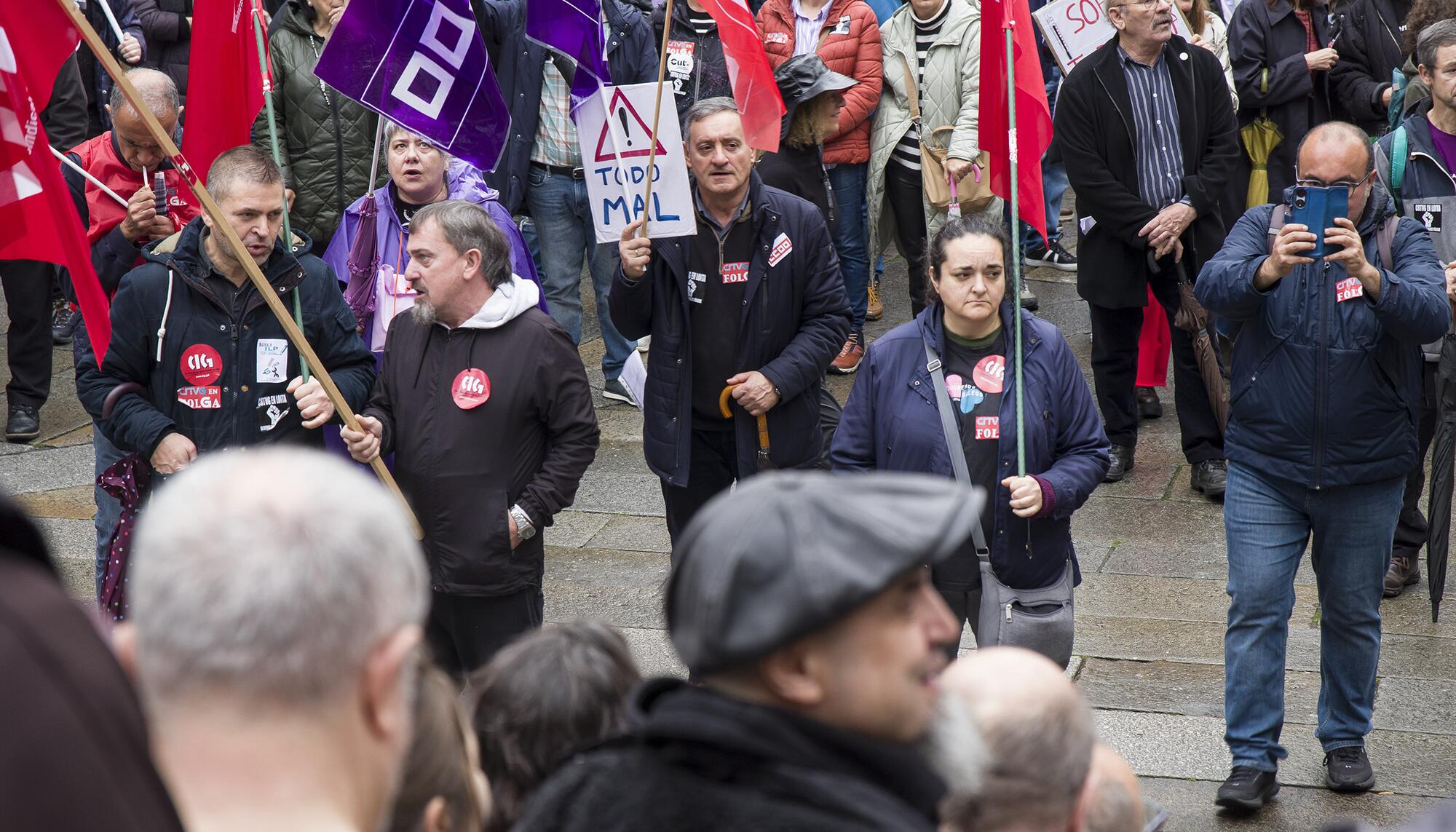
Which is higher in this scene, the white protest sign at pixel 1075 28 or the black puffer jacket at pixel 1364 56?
the white protest sign at pixel 1075 28

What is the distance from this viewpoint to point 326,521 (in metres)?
1.56

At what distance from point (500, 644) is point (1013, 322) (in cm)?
200

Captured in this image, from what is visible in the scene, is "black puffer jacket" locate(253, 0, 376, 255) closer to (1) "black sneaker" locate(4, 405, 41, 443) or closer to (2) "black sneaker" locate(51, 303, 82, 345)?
(1) "black sneaker" locate(4, 405, 41, 443)

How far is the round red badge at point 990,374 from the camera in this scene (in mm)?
4941

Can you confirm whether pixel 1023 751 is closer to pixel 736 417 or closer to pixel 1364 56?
pixel 736 417

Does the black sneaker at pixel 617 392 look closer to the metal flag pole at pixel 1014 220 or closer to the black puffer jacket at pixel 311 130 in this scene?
the black puffer jacket at pixel 311 130

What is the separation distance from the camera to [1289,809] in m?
5.09

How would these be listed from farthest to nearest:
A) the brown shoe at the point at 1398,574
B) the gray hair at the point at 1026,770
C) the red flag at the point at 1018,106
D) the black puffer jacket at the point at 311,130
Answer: the black puffer jacket at the point at 311,130 → the brown shoe at the point at 1398,574 → the red flag at the point at 1018,106 → the gray hair at the point at 1026,770

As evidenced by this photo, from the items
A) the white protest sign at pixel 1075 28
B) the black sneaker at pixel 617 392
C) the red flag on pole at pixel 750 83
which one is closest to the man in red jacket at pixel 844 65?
the white protest sign at pixel 1075 28

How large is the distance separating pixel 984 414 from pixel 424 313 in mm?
1847

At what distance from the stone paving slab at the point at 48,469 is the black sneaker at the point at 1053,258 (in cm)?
637

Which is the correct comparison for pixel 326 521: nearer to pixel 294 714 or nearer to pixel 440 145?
pixel 294 714

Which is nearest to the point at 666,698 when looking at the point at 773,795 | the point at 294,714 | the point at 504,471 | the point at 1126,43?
the point at 773,795

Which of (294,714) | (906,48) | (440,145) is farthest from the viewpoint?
(906,48)
